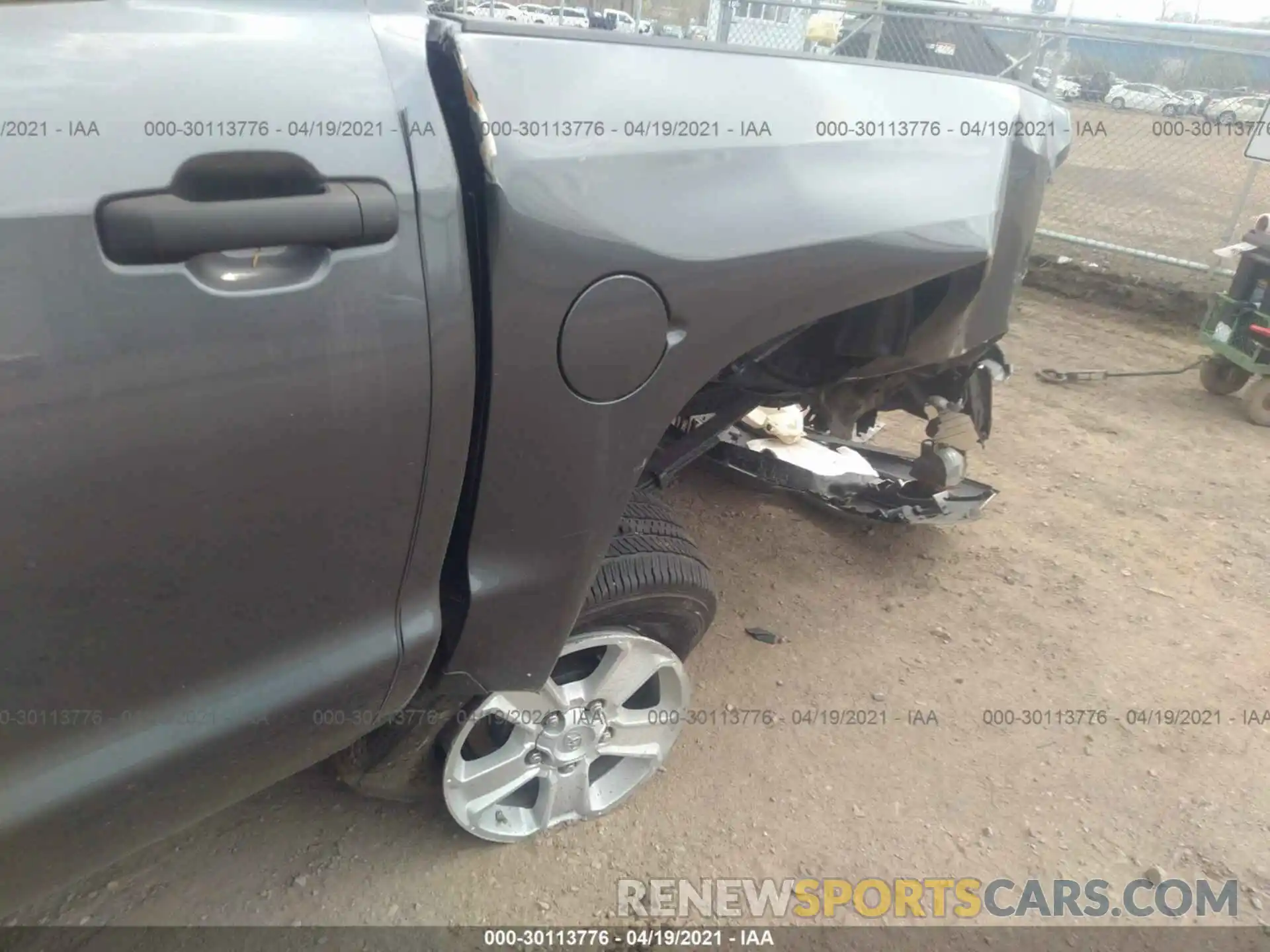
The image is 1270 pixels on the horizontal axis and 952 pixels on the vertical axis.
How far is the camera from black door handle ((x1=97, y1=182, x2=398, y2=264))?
1002 mm

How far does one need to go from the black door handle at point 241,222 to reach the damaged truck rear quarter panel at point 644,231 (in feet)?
0.57

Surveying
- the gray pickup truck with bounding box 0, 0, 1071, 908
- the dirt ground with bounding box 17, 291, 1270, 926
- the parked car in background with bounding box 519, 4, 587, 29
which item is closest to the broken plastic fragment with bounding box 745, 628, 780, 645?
the dirt ground with bounding box 17, 291, 1270, 926

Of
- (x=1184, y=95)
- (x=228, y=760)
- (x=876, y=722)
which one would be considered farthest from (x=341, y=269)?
(x=1184, y=95)

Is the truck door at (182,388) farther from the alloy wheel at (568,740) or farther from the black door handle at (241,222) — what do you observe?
the alloy wheel at (568,740)

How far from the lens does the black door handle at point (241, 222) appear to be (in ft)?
3.29

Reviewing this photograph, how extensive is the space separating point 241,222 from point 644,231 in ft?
1.90

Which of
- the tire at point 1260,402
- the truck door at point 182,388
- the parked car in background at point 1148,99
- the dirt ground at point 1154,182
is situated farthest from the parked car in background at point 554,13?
the truck door at point 182,388

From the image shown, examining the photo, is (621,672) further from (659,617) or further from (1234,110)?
(1234,110)

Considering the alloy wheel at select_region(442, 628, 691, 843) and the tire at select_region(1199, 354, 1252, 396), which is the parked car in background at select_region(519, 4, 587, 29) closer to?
the tire at select_region(1199, 354, 1252, 396)

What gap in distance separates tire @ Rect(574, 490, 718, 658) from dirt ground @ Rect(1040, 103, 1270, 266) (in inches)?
231

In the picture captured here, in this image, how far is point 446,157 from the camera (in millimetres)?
1227

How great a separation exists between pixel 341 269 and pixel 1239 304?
511 cm

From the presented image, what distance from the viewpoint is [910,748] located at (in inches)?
103

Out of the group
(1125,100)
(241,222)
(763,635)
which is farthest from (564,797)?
(1125,100)
